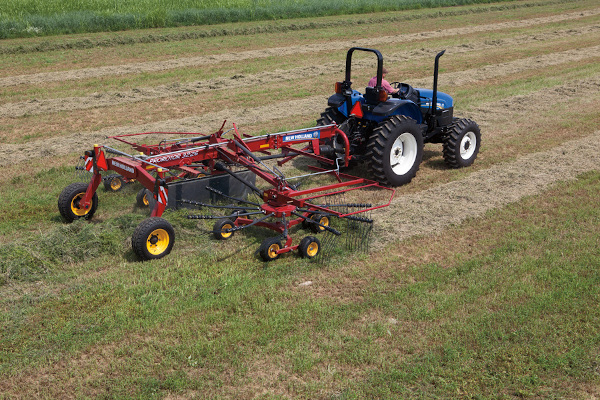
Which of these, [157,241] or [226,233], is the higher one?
[157,241]

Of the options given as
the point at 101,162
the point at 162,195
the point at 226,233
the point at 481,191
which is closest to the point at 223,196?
the point at 226,233

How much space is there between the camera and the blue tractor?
866cm

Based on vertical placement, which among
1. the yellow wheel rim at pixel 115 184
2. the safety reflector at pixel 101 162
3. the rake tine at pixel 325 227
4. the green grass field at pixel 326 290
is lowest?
the green grass field at pixel 326 290

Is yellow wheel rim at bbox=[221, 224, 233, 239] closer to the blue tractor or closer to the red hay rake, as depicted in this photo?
the red hay rake

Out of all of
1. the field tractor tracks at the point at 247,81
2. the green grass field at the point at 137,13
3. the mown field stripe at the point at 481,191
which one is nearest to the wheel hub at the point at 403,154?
the mown field stripe at the point at 481,191

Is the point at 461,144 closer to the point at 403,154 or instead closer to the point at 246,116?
the point at 403,154

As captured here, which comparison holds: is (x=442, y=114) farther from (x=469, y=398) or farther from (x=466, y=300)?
(x=469, y=398)

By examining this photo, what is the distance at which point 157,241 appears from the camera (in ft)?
21.5

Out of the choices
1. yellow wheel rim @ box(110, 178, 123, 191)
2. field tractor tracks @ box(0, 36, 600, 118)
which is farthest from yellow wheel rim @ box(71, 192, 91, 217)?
field tractor tracks @ box(0, 36, 600, 118)

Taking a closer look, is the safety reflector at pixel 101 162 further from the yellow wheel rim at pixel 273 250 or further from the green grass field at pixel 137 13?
the green grass field at pixel 137 13

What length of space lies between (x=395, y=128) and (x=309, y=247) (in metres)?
2.90

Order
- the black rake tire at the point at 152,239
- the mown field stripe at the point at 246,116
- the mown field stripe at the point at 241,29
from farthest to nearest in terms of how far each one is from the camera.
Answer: the mown field stripe at the point at 241,29
the mown field stripe at the point at 246,116
the black rake tire at the point at 152,239

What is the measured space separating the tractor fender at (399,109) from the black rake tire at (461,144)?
0.60 metres

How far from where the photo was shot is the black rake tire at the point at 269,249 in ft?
21.1
